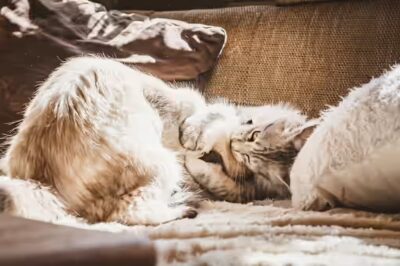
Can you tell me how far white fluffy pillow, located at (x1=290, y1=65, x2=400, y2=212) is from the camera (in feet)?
3.84

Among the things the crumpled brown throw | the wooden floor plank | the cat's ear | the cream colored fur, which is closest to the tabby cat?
the cat's ear

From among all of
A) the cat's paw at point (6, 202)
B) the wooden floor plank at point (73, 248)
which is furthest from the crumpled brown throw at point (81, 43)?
the wooden floor plank at point (73, 248)

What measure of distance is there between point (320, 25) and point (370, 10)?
0.13m

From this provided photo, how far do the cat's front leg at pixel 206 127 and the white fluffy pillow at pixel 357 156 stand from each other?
243 millimetres

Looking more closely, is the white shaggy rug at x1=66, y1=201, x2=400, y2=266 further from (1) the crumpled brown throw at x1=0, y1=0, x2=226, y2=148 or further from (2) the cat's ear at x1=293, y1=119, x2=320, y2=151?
(1) the crumpled brown throw at x1=0, y1=0, x2=226, y2=148

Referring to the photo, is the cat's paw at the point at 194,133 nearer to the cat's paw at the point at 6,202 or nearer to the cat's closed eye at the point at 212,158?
the cat's closed eye at the point at 212,158

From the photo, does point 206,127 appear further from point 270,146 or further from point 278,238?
point 278,238

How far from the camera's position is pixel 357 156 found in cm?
121

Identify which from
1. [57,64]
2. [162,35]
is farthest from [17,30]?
[162,35]

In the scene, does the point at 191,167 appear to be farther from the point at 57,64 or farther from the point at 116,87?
the point at 57,64

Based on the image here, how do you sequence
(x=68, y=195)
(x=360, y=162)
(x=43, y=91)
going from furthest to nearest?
(x=43, y=91) < (x=68, y=195) < (x=360, y=162)

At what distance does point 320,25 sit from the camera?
5.66ft

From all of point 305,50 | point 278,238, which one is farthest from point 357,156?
point 305,50

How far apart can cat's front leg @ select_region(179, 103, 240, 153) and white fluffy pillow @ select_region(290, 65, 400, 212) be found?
Result: 0.24 metres
